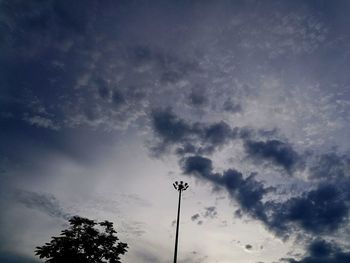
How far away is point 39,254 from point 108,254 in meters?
7.93

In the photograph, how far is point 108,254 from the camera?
34000 mm

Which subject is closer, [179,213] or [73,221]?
[179,213]

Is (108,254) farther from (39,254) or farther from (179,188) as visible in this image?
(179,188)

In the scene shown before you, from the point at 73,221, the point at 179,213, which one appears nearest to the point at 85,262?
the point at 73,221

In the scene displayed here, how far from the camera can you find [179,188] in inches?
1346

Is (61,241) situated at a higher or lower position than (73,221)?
lower

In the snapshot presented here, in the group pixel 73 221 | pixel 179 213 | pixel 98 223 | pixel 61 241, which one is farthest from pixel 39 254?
pixel 179 213

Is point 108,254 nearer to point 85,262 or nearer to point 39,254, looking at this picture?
point 85,262

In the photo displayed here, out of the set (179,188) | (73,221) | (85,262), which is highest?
(179,188)

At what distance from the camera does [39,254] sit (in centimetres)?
3114

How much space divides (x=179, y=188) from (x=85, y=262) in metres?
14.2

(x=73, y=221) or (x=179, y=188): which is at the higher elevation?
(x=179, y=188)

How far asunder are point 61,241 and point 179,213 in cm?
1460

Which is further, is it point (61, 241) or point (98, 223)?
point (98, 223)
